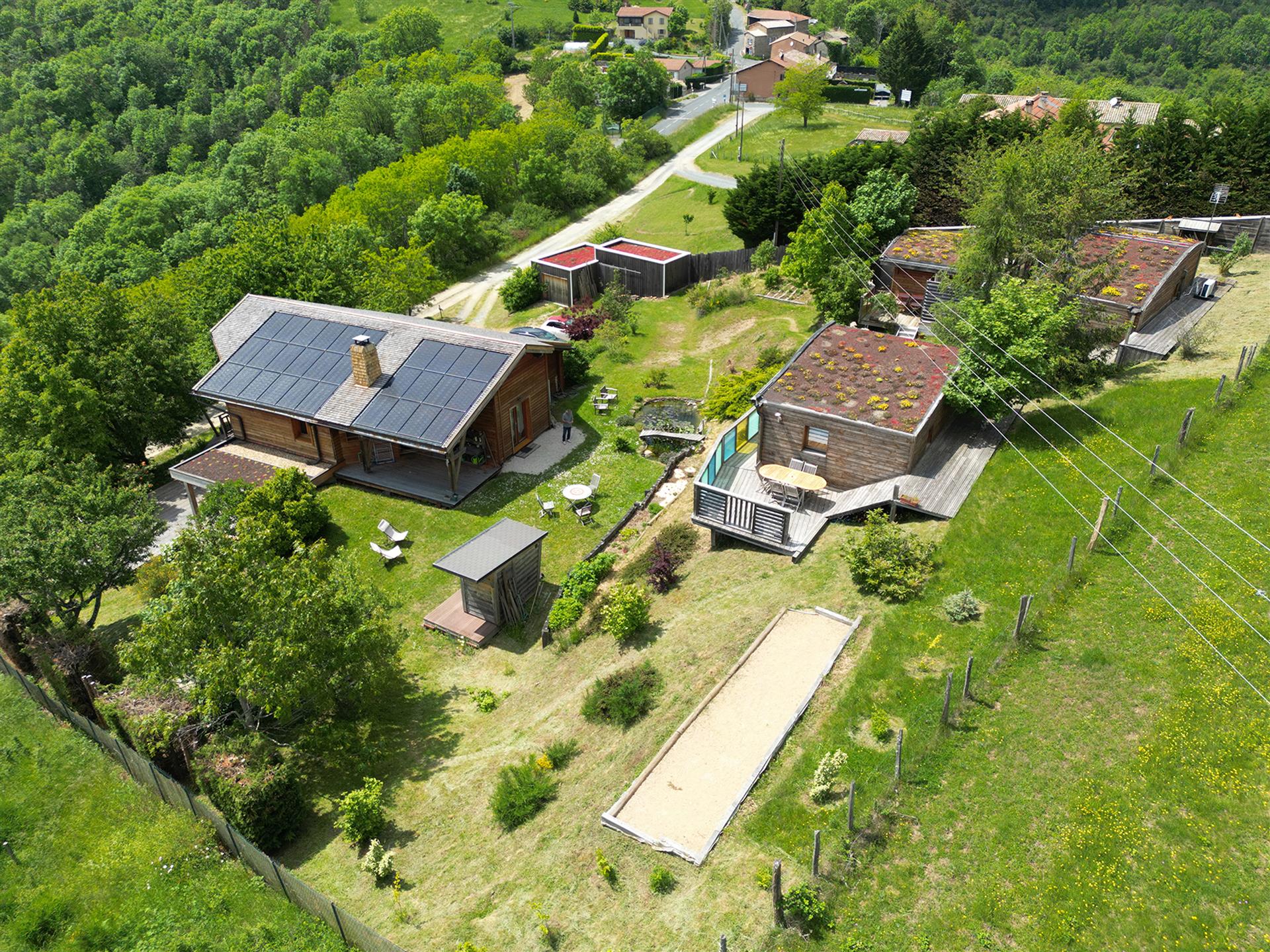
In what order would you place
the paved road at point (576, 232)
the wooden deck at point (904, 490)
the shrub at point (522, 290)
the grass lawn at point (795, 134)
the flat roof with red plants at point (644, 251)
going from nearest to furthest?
the wooden deck at point (904, 490) → the flat roof with red plants at point (644, 251) → the shrub at point (522, 290) → the paved road at point (576, 232) → the grass lawn at point (795, 134)

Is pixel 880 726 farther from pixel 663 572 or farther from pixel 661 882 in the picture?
pixel 663 572

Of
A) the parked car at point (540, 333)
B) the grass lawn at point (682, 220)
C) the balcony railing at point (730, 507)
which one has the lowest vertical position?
the grass lawn at point (682, 220)

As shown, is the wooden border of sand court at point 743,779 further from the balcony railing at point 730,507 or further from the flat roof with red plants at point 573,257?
the flat roof with red plants at point 573,257

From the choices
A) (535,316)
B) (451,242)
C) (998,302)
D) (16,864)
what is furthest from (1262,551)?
(451,242)

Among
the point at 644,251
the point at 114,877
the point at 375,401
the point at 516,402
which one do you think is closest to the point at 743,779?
the point at 114,877

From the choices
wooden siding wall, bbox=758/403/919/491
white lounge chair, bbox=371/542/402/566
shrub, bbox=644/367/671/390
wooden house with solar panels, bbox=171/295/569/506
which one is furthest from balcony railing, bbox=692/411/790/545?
shrub, bbox=644/367/671/390

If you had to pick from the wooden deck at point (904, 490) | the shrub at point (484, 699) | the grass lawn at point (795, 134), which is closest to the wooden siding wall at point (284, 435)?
the shrub at point (484, 699)

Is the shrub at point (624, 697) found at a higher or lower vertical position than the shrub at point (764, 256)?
higher
